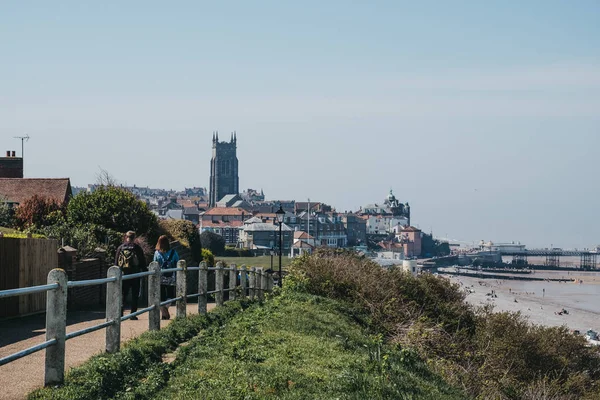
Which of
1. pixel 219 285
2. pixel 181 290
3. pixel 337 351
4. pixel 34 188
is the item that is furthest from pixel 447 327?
pixel 34 188

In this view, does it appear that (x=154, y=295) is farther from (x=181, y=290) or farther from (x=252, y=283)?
(x=252, y=283)

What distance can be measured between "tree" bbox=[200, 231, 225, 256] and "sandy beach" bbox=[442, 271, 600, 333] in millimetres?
32105

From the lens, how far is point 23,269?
17031 mm

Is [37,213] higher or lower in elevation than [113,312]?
higher

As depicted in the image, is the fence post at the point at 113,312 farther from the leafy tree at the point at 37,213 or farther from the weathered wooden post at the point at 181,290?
the leafy tree at the point at 37,213

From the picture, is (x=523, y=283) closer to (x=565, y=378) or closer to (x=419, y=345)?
(x=565, y=378)

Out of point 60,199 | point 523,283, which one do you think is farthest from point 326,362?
point 523,283

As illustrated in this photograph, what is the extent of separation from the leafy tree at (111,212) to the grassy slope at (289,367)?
66.0ft

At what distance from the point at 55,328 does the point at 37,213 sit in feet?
96.8

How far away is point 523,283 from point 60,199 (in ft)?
486

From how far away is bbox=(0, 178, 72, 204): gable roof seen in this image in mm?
42500

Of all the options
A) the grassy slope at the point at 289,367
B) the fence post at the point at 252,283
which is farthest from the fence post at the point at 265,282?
the grassy slope at the point at 289,367

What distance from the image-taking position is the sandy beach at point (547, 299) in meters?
95.3

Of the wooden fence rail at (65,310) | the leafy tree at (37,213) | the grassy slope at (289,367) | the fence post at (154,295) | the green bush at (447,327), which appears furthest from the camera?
the leafy tree at (37,213)
